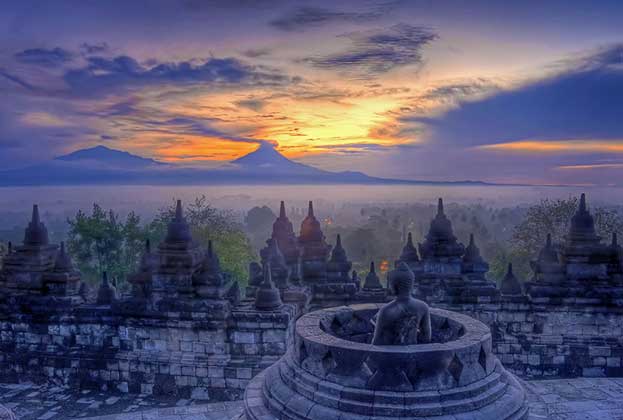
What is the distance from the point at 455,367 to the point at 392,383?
86 centimetres

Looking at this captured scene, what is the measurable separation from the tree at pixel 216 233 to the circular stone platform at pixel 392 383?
78.1ft

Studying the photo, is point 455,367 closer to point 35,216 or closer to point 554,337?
point 554,337

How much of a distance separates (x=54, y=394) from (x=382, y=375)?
875 cm

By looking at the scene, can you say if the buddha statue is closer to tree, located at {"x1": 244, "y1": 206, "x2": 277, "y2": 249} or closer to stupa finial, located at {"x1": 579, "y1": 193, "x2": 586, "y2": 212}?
stupa finial, located at {"x1": 579, "y1": 193, "x2": 586, "y2": 212}

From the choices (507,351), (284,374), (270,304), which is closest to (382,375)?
(284,374)

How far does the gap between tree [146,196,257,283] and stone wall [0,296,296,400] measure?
17707 millimetres

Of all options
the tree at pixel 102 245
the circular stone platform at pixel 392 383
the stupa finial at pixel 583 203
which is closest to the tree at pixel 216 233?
the tree at pixel 102 245

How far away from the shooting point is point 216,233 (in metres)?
35.4

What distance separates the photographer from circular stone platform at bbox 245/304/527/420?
6215 mm

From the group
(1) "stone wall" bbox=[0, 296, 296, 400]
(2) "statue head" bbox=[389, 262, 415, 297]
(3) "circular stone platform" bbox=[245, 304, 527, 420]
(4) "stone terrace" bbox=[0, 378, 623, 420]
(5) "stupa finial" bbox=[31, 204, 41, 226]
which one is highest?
(5) "stupa finial" bbox=[31, 204, 41, 226]

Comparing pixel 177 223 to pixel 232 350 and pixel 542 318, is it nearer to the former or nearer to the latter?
pixel 232 350

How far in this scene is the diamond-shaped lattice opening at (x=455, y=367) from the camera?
6.48 m

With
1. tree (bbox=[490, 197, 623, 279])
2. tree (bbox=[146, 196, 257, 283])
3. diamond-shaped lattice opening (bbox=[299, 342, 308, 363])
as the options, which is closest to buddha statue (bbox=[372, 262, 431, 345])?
diamond-shaped lattice opening (bbox=[299, 342, 308, 363])

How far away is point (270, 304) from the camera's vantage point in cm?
1105
